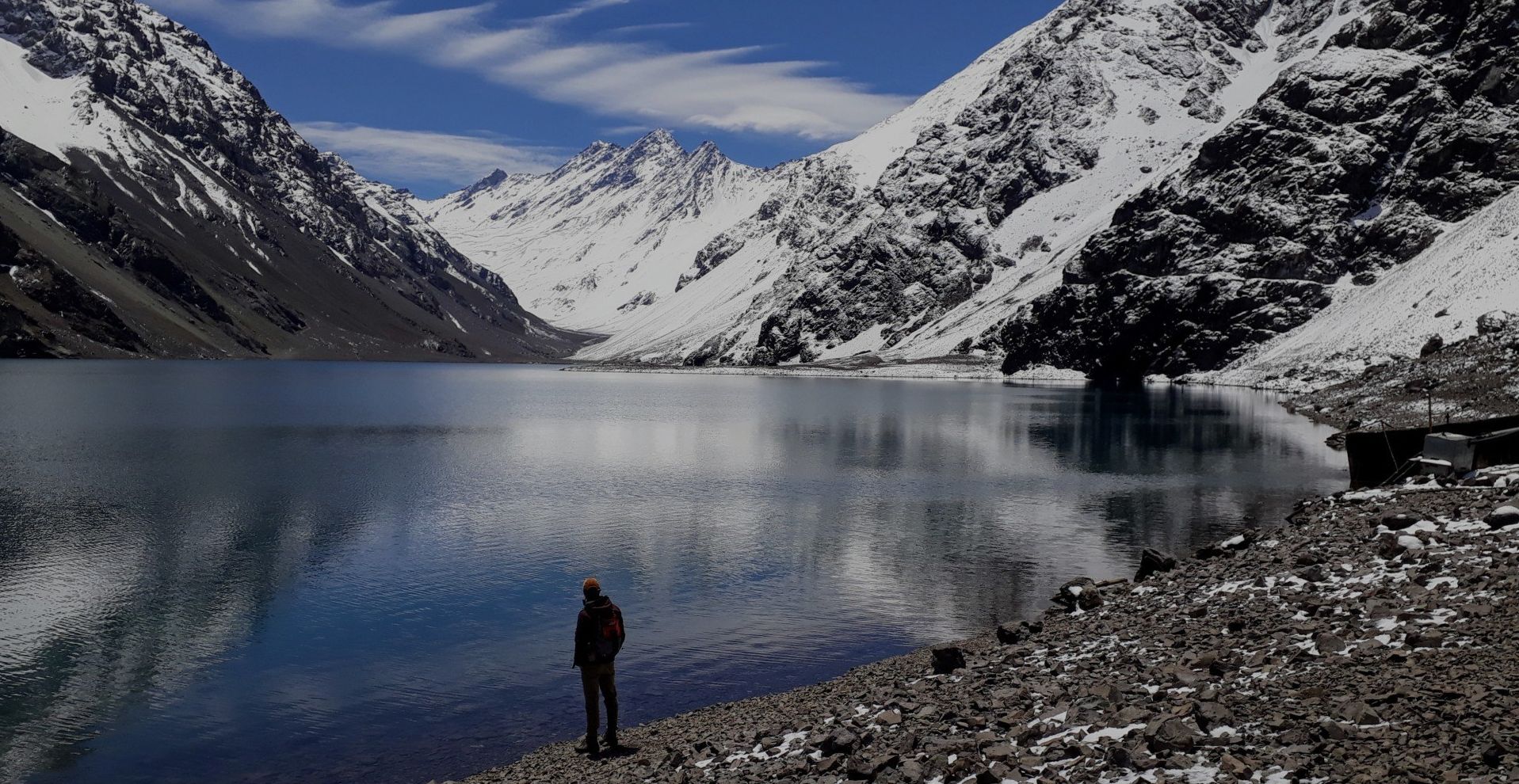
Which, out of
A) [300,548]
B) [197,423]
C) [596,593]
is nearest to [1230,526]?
[596,593]

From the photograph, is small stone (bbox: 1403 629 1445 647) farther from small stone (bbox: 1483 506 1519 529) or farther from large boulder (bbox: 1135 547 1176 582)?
large boulder (bbox: 1135 547 1176 582)

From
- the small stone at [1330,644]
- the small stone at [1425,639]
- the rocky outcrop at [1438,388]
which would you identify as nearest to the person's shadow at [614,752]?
the small stone at [1330,644]

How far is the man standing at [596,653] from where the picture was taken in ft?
73.6

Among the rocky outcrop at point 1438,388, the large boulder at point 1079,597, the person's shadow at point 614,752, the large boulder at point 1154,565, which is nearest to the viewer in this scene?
the person's shadow at point 614,752

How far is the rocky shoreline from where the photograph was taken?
14.4m

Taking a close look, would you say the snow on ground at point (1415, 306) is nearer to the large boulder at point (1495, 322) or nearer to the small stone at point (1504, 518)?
the large boulder at point (1495, 322)

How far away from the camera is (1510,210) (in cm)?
16400

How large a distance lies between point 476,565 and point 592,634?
855 inches

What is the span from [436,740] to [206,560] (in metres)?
23.6

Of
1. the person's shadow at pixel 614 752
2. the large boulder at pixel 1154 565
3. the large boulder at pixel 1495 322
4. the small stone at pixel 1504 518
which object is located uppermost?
the large boulder at pixel 1495 322

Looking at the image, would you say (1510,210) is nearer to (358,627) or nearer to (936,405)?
(936,405)

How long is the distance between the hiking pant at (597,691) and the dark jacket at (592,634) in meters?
0.13

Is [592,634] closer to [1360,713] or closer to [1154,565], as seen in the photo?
[1360,713]

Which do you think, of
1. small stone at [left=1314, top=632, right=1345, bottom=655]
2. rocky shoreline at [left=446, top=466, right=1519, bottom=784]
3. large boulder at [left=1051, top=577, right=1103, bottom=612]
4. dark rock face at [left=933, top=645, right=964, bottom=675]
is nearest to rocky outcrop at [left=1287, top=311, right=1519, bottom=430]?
large boulder at [left=1051, top=577, right=1103, bottom=612]
